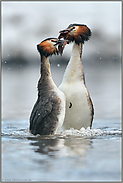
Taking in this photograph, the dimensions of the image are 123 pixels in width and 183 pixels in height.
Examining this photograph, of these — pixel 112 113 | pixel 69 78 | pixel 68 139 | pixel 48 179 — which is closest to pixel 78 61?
pixel 69 78

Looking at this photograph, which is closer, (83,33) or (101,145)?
(101,145)

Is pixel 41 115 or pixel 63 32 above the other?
pixel 63 32

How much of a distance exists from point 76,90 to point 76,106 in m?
0.31

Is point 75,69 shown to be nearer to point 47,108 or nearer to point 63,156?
point 47,108

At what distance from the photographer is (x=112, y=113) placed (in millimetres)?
11688

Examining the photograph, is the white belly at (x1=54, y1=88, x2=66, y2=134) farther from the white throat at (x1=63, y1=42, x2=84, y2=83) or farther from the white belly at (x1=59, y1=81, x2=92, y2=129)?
the white throat at (x1=63, y1=42, x2=84, y2=83)

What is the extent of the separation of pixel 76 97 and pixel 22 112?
12.4 feet

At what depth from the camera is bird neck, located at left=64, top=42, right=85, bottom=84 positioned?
8746 millimetres

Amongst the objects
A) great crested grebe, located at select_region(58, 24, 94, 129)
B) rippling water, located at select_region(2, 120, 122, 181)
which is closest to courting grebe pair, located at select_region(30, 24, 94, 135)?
great crested grebe, located at select_region(58, 24, 94, 129)

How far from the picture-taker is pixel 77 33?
894 centimetres

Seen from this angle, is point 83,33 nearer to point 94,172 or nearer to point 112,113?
point 112,113

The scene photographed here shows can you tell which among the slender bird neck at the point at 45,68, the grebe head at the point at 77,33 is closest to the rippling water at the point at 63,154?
the slender bird neck at the point at 45,68

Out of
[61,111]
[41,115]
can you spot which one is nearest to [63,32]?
[61,111]

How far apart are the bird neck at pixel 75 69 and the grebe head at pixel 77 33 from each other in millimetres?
130
